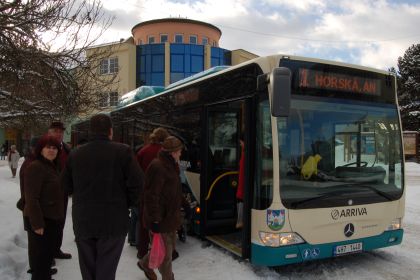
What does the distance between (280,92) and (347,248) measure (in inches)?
87.8

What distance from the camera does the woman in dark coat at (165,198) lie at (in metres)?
4.38

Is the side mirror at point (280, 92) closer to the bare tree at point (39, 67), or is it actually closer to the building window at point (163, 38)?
the bare tree at point (39, 67)

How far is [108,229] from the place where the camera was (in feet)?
11.5

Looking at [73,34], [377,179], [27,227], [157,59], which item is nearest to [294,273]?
[377,179]

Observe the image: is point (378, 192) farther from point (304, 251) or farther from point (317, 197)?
point (304, 251)

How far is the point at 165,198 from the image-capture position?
14.5ft

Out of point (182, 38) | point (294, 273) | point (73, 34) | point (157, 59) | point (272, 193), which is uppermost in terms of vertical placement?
point (182, 38)

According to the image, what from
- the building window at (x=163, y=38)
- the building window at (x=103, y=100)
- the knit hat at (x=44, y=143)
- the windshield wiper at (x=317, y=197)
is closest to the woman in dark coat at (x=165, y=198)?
the knit hat at (x=44, y=143)

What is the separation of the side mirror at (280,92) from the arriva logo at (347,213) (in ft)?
4.94

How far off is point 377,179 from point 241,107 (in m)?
2.09

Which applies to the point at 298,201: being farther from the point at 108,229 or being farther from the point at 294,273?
the point at 108,229

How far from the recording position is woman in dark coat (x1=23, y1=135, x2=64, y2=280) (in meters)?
4.21

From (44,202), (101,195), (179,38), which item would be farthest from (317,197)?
(179,38)

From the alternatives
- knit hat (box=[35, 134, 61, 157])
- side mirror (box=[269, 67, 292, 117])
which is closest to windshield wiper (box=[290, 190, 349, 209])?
side mirror (box=[269, 67, 292, 117])
